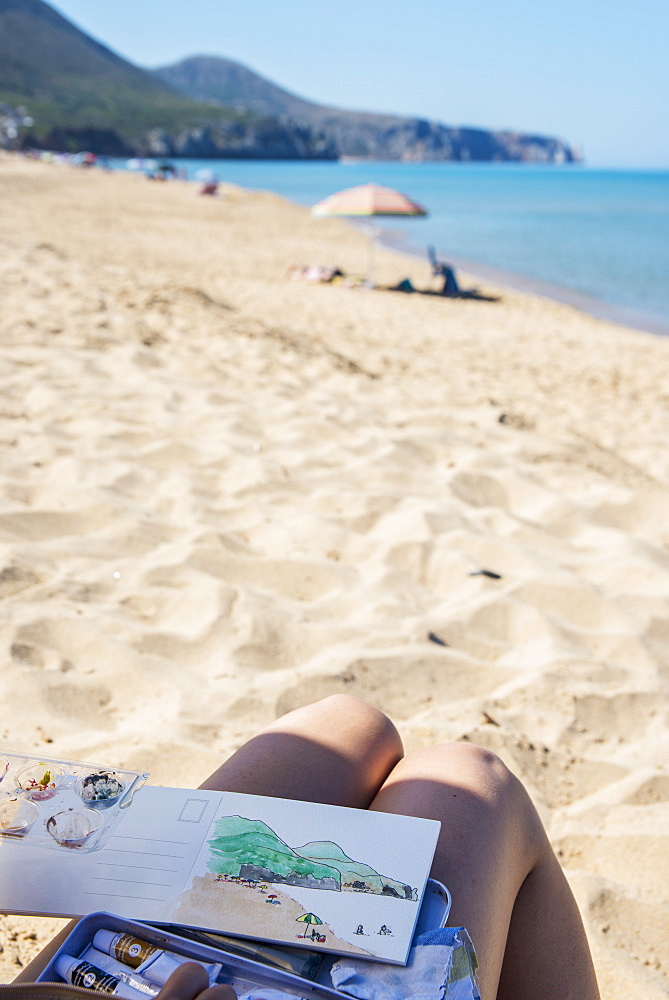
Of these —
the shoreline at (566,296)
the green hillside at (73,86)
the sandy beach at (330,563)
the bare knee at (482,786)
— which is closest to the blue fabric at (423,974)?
the bare knee at (482,786)

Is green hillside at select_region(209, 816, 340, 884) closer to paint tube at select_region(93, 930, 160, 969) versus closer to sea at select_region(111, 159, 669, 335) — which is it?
paint tube at select_region(93, 930, 160, 969)

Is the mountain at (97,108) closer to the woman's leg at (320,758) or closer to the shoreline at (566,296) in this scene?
the shoreline at (566,296)

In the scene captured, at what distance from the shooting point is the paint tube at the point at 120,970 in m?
0.85

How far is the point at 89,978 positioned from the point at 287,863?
0.26 m

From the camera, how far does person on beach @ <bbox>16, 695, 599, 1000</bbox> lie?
3.75ft

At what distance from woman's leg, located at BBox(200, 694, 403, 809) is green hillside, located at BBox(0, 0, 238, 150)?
74.1 meters

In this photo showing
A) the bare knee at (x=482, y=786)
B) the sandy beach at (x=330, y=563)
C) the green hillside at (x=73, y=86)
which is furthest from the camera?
the green hillside at (x=73, y=86)

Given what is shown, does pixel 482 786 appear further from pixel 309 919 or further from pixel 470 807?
pixel 309 919

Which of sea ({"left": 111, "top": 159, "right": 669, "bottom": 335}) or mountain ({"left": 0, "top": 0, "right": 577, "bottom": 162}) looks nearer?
sea ({"left": 111, "top": 159, "right": 669, "bottom": 335})

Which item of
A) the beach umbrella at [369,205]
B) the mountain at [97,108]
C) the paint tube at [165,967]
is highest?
the mountain at [97,108]

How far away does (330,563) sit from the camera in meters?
2.80

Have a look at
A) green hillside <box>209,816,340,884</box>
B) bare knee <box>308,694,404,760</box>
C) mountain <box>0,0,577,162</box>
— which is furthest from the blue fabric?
mountain <box>0,0,577,162</box>

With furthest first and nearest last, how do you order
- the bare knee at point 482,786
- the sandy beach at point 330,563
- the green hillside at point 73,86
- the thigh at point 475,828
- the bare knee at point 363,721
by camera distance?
the green hillside at point 73,86 < the sandy beach at point 330,563 < the bare knee at point 363,721 < the bare knee at point 482,786 < the thigh at point 475,828

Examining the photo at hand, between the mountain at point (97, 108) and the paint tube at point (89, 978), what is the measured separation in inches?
2812
